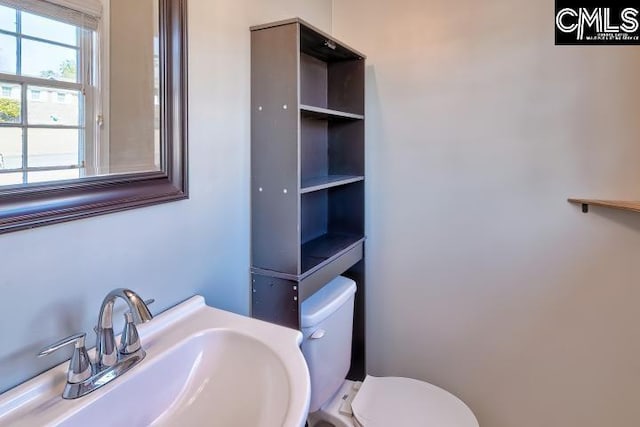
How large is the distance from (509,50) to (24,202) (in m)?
1.61

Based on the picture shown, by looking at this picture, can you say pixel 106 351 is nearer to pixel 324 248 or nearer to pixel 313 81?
pixel 324 248

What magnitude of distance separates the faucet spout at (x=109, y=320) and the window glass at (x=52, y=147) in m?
0.29

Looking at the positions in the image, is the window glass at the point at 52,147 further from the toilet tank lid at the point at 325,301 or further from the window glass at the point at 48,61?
the toilet tank lid at the point at 325,301

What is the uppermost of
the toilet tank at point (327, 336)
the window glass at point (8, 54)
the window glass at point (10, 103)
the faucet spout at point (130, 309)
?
the window glass at point (8, 54)

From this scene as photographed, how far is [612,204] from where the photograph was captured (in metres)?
1.33

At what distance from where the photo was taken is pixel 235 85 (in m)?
1.19

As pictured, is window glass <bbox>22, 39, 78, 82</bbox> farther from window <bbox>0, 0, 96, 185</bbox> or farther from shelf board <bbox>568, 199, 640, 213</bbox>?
shelf board <bbox>568, 199, 640, 213</bbox>

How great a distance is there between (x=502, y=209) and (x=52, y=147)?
1.49 metres

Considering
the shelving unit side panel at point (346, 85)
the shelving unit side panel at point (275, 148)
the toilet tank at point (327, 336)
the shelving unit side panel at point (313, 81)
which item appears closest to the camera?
the shelving unit side panel at point (275, 148)

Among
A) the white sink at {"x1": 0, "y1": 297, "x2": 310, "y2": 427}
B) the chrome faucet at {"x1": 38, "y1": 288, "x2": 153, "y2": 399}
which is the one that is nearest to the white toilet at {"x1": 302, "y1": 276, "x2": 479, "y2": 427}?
the white sink at {"x1": 0, "y1": 297, "x2": 310, "y2": 427}

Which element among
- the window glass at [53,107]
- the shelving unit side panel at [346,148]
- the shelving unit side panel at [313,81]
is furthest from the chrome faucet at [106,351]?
the shelving unit side panel at [346,148]

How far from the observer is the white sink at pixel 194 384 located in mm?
697

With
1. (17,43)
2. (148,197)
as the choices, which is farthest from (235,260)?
(17,43)

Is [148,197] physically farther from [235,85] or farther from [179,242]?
[235,85]
